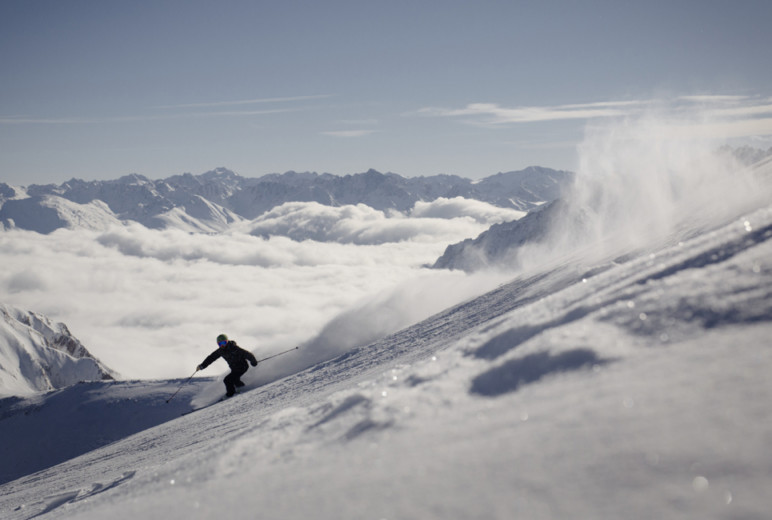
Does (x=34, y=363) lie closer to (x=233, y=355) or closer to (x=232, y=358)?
(x=232, y=358)

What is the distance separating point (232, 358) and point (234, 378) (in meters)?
1.23

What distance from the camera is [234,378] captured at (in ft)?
52.9

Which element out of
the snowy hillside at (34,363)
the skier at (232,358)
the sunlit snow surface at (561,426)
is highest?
the snowy hillside at (34,363)

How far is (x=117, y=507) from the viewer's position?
4082 mm

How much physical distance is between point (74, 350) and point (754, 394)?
144165 mm

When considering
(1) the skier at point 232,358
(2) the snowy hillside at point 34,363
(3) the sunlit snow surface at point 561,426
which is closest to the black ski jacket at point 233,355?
(1) the skier at point 232,358

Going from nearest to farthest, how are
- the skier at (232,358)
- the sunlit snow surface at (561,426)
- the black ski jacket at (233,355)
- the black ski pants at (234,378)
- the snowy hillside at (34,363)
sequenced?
the sunlit snow surface at (561,426) < the skier at (232,358) < the black ski jacket at (233,355) < the black ski pants at (234,378) < the snowy hillside at (34,363)

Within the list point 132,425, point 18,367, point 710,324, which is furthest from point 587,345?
point 18,367

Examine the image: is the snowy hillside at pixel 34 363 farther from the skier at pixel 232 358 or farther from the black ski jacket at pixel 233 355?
the black ski jacket at pixel 233 355

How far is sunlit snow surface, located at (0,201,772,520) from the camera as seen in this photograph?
232 centimetres

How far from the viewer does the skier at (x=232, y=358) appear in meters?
14.3

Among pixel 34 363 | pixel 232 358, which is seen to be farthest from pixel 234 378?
pixel 34 363

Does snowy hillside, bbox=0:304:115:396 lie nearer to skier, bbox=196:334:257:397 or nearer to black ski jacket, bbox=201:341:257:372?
skier, bbox=196:334:257:397

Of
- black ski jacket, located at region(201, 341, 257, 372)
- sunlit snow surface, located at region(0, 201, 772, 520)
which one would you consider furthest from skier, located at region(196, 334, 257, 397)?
sunlit snow surface, located at region(0, 201, 772, 520)
